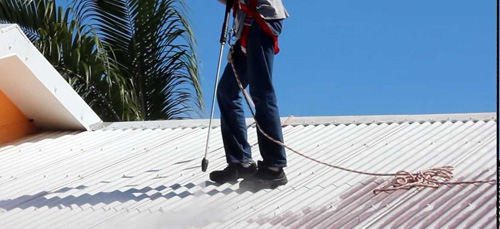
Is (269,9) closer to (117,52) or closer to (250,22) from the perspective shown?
(250,22)

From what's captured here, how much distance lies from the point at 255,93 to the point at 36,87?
10.4 feet

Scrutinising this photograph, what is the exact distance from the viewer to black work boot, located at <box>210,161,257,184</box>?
6.10 metres

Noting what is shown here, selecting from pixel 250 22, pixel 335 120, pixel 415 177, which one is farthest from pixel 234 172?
pixel 335 120

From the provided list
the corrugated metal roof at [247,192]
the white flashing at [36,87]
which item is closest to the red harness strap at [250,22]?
the corrugated metal roof at [247,192]

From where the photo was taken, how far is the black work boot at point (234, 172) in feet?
20.0

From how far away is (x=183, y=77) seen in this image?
16.2 m

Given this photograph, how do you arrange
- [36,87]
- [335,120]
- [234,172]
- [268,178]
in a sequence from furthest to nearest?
[36,87]
[335,120]
[234,172]
[268,178]

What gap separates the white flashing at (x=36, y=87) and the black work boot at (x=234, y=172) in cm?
264

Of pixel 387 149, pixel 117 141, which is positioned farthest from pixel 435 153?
pixel 117 141

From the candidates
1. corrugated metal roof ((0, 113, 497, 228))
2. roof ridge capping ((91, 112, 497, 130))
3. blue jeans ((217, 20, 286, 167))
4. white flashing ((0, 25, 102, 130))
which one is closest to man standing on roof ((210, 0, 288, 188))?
blue jeans ((217, 20, 286, 167))

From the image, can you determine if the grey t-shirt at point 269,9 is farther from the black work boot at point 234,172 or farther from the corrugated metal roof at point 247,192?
the corrugated metal roof at point 247,192

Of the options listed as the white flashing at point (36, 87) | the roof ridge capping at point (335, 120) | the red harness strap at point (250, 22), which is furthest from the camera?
the white flashing at point (36, 87)

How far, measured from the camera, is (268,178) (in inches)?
234

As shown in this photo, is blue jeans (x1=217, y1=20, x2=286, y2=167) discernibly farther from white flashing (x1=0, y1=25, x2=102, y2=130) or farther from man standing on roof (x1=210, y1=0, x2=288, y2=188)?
white flashing (x1=0, y1=25, x2=102, y2=130)
